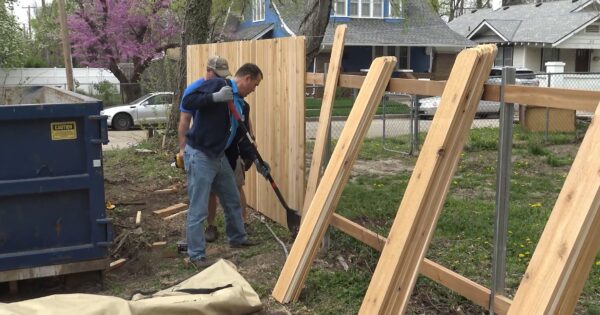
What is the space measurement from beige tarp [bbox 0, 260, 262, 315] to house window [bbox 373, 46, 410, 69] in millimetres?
28269

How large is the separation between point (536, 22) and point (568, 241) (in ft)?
112

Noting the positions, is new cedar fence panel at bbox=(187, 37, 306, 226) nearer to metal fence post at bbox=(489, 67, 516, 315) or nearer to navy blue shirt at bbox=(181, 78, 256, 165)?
navy blue shirt at bbox=(181, 78, 256, 165)

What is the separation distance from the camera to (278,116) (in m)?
6.36

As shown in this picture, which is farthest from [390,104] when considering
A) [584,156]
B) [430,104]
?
[584,156]

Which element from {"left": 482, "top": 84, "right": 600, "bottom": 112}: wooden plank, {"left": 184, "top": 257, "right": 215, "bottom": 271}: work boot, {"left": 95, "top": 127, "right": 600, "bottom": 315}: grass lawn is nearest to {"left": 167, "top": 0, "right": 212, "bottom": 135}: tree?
{"left": 95, "top": 127, "right": 600, "bottom": 315}: grass lawn

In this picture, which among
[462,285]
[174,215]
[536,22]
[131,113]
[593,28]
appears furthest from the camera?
[536,22]

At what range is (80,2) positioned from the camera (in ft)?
85.6

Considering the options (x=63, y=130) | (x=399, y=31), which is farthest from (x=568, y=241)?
(x=399, y=31)

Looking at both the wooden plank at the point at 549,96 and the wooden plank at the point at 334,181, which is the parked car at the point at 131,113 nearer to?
the wooden plank at the point at 334,181

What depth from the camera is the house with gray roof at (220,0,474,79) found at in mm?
30266

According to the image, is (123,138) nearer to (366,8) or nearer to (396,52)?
(366,8)

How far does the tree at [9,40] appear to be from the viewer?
26.4 meters

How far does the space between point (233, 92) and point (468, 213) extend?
3.18 m

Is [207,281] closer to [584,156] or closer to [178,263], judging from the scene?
[178,263]
